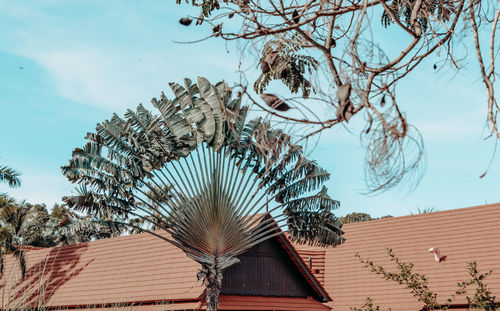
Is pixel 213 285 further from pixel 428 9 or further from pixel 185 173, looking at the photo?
pixel 428 9

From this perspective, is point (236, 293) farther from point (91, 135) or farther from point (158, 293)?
point (91, 135)

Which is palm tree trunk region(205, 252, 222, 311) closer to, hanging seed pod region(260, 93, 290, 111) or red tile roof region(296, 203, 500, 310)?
red tile roof region(296, 203, 500, 310)

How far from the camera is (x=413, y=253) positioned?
19938 mm

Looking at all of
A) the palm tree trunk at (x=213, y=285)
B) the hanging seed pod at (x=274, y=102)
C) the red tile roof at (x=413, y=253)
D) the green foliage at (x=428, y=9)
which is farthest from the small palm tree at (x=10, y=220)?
the hanging seed pod at (x=274, y=102)

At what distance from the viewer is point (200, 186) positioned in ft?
54.4

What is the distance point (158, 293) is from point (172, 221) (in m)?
2.97

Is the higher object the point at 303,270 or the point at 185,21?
the point at 185,21

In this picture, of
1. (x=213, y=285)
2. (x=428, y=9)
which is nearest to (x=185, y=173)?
(x=213, y=285)

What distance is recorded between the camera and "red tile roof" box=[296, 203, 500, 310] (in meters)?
18.0

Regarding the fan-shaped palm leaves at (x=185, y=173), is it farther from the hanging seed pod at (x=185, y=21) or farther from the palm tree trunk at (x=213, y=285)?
the hanging seed pod at (x=185, y=21)

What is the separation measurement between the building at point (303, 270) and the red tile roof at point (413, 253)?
0.10 ft

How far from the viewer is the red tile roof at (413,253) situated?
1797 cm

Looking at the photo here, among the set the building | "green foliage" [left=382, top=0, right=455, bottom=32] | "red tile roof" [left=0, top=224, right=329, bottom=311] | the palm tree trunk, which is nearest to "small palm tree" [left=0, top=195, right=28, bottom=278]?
"red tile roof" [left=0, top=224, right=329, bottom=311]

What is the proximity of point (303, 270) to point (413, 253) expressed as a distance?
12.4ft
